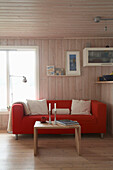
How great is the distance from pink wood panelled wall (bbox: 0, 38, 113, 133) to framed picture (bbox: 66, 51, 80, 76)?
0.32 ft

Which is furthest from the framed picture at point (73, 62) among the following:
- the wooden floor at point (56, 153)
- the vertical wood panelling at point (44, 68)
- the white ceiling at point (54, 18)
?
the wooden floor at point (56, 153)

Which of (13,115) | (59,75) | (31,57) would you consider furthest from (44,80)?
(13,115)

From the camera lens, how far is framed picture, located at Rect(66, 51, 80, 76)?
4629 mm

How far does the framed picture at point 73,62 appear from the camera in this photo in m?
4.63

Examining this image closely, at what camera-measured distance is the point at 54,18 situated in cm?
323

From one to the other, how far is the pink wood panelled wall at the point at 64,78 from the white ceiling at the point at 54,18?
0.25 m

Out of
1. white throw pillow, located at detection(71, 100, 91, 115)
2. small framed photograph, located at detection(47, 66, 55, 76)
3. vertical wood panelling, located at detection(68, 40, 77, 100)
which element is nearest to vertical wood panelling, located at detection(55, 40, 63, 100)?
small framed photograph, located at detection(47, 66, 55, 76)

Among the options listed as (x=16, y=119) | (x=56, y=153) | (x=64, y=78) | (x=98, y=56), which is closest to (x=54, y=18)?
(x=98, y=56)

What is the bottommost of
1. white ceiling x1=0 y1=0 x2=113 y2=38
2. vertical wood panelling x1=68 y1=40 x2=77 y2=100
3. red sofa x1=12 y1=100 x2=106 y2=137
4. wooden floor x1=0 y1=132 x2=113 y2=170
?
wooden floor x1=0 y1=132 x2=113 y2=170

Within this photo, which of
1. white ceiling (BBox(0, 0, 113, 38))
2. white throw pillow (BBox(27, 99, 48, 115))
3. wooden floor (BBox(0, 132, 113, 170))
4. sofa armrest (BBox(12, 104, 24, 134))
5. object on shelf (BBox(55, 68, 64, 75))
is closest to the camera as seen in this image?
wooden floor (BBox(0, 132, 113, 170))

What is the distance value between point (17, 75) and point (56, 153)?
2564 millimetres

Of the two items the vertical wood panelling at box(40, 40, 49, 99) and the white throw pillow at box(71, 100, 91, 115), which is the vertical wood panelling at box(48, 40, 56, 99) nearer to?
the vertical wood panelling at box(40, 40, 49, 99)

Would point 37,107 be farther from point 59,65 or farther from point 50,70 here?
point 59,65

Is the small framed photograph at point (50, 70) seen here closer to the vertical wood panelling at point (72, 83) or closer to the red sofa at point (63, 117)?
the vertical wood panelling at point (72, 83)
